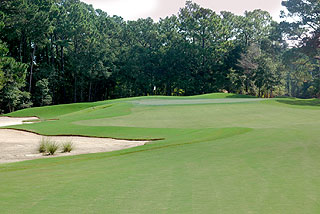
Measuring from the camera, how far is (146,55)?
222 feet

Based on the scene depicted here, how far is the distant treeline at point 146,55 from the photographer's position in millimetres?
55562

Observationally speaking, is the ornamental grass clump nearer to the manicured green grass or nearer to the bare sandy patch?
the bare sandy patch

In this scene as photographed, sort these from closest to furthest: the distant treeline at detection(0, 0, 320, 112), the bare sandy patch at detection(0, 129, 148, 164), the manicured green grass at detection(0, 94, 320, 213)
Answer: the manicured green grass at detection(0, 94, 320, 213) < the bare sandy patch at detection(0, 129, 148, 164) < the distant treeline at detection(0, 0, 320, 112)

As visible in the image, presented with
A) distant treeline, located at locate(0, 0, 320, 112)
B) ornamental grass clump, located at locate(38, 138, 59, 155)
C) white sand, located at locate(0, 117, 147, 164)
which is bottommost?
white sand, located at locate(0, 117, 147, 164)

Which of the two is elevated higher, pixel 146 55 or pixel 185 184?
pixel 146 55

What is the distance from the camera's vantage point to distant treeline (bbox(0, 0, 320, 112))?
55.6 m

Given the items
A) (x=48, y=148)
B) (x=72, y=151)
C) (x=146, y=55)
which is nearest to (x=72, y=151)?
(x=72, y=151)

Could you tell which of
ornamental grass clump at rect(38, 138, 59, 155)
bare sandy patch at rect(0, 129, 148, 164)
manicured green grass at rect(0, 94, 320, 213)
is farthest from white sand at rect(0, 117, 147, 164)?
manicured green grass at rect(0, 94, 320, 213)

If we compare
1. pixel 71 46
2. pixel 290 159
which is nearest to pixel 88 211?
pixel 290 159

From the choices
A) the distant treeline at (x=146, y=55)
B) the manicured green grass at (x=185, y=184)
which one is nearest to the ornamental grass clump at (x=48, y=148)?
the manicured green grass at (x=185, y=184)

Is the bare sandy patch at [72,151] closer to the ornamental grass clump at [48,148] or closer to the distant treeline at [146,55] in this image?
the ornamental grass clump at [48,148]

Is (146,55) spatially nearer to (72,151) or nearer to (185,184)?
(72,151)

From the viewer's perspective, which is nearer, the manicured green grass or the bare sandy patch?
the manicured green grass

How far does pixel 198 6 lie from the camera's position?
6969 centimetres
